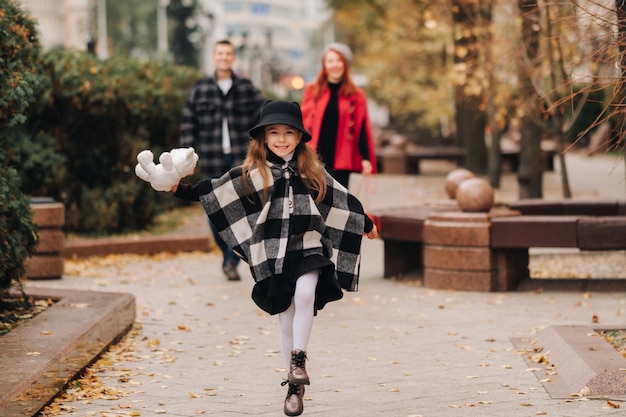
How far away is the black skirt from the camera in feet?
20.0

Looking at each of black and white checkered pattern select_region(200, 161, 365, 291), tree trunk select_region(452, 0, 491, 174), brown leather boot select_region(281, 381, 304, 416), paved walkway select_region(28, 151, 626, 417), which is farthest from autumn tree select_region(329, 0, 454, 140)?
brown leather boot select_region(281, 381, 304, 416)

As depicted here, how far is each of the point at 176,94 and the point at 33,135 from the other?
4504 millimetres

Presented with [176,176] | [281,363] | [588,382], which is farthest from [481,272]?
[176,176]

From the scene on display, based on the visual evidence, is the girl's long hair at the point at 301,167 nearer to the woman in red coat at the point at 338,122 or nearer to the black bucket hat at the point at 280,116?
the black bucket hat at the point at 280,116

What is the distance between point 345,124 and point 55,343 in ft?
14.8

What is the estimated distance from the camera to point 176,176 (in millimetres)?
5926

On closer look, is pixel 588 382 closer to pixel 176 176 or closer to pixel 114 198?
pixel 176 176

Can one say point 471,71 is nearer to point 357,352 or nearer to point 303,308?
point 357,352

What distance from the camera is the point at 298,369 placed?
600cm

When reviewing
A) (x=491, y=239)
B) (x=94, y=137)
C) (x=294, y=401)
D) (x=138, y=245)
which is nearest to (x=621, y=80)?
(x=294, y=401)

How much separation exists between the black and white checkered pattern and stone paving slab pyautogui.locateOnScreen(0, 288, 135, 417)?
1.16m

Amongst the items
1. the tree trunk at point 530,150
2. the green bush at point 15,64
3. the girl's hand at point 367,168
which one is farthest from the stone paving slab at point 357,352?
the tree trunk at point 530,150

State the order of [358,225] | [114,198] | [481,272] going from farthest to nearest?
[114,198] → [481,272] → [358,225]

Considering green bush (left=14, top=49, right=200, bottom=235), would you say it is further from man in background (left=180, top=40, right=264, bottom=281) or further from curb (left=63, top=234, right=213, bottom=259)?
man in background (left=180, top=40, right=264, bottom=281)
